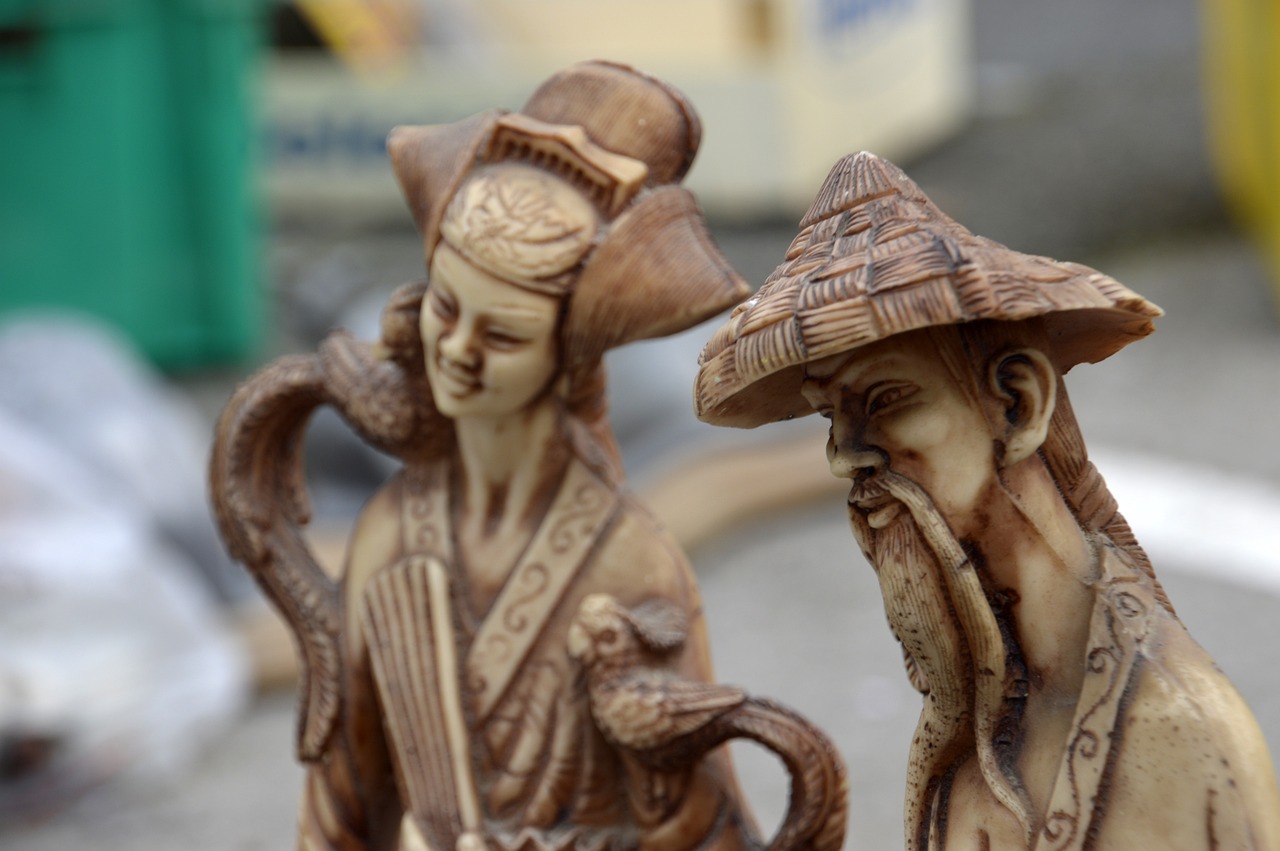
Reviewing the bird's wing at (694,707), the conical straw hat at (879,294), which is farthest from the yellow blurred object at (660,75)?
the conical straw hat at (879,294)

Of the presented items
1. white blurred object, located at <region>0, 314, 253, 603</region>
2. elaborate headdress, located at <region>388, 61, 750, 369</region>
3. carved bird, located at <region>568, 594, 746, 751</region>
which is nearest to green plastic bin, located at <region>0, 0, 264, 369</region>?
white blurred object, located at <region>0, 314, 253, 603</region>

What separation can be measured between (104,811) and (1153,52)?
248 inches

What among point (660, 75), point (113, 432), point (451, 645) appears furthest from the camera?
point (660, 75)

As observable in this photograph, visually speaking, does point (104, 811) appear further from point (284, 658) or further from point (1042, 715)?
point (1042, 715)

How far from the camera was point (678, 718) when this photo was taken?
119cm

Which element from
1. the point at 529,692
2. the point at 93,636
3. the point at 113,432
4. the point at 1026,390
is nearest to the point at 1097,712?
the point at 1026,390

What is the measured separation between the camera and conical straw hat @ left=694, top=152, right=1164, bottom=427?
875 mm

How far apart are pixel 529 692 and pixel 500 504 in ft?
0.50

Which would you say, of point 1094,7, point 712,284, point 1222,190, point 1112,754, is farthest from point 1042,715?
point 1094,7

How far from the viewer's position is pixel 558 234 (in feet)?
3.97

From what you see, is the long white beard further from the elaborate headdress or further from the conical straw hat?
the elaborate headdress

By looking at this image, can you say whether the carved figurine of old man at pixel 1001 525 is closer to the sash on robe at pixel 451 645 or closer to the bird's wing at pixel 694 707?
the bird's wing at pixel 694 707

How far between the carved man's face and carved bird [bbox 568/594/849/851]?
0.87ft

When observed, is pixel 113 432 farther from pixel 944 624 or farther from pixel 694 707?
pixel 944 624
